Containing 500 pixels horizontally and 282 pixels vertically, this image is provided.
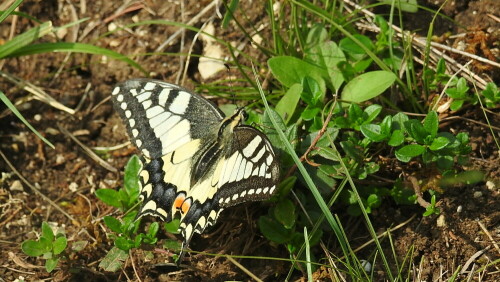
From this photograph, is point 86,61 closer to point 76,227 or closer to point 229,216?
point 76,227

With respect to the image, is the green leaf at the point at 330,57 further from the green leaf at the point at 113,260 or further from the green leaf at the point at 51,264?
the green leaf at the point at 51,264


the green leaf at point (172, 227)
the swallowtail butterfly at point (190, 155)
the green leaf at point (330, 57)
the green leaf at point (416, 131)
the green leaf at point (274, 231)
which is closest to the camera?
the swallowtail butterfly at point (190, 155)

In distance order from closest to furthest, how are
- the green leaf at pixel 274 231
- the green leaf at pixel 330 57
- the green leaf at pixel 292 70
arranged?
1. the green leaf at pixel 274 231
2. the green leaf at pixel 292 70
3. the green leaf at pixel 330 57

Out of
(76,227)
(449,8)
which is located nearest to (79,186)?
(76,227)

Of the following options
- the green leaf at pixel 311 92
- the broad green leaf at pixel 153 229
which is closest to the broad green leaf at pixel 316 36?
the green leaf at pixel 311 92

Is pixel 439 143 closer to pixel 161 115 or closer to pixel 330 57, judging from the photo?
pixel 330 57

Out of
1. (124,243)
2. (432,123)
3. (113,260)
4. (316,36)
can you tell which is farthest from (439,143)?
(113,260)

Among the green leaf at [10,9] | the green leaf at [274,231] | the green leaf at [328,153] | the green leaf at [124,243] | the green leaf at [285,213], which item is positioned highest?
the green leaf at [10,9]
